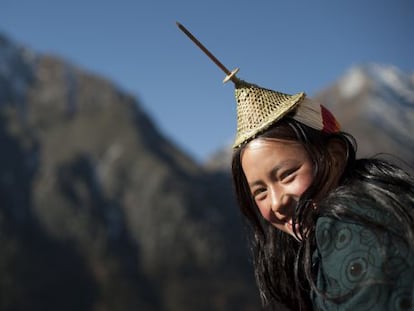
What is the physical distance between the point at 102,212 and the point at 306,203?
6731 cm

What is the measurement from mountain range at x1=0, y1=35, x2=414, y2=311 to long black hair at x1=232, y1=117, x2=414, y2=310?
40.9 meters

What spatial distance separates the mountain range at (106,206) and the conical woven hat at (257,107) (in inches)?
1610

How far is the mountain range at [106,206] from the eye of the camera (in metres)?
54.4

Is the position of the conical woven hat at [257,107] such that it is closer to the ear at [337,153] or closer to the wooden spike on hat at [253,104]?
the wooden spike on hat at [253,104]

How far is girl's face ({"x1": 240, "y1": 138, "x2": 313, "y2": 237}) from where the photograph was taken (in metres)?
1.40

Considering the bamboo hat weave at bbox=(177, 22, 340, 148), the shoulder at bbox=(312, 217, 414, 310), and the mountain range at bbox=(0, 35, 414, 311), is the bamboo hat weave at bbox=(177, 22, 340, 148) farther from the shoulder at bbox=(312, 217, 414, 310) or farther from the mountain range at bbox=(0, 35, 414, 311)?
the mountain range at bbox=(0, 35, 414, 311)

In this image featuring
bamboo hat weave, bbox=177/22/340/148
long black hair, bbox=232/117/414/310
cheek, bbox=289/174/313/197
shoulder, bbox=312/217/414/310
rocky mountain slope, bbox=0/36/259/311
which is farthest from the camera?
rocky mountain slope, bbox=0/36/259/311

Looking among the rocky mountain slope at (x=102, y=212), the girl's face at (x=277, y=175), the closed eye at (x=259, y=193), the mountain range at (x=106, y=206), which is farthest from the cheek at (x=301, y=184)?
the rocky mountain slope at (x=102, y=212)

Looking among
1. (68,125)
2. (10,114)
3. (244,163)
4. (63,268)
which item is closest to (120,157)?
(68,125)

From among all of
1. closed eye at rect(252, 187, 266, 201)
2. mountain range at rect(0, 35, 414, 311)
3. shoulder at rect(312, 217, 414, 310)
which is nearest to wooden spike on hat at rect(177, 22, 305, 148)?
closed eye at rect(252, 187, 266, 201)

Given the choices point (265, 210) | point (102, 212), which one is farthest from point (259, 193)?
point (102, 212)

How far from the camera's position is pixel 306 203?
1.37 meters

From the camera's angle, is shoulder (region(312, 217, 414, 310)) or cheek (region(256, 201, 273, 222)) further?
cheek (region(256, 201, 273, 222))

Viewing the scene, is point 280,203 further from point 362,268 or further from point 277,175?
point 362,268
